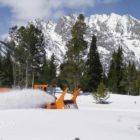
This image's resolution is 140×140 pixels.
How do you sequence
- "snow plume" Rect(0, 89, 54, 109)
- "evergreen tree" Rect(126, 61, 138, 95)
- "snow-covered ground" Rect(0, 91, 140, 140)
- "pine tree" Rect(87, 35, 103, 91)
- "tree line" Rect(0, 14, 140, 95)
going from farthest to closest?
1. "evergreen tree" Rect(126, 61, 138, 95)
2. "pine tree" Rect(87, 35, 103, 91)
3. "tree line" Rect(0, 14, 140, 95)
4. "snow plume" Rect(0, 89, 54, 109)
5. "snow-covered ground" Rect(0, 91, 140, 140)

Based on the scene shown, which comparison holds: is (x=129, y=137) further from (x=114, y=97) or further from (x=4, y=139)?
(x=114, y=97)

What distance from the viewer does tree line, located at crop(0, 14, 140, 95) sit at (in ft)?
191

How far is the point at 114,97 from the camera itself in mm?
50875

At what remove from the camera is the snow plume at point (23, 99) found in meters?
16.9

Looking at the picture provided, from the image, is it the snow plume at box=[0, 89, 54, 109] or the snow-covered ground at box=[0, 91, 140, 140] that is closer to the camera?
the snow-covered ground at box=[0, 91, 140, 140]

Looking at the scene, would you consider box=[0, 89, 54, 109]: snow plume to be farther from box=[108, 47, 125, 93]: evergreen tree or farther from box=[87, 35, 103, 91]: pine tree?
box=[108, 47, 125, 93]: evergreen tree

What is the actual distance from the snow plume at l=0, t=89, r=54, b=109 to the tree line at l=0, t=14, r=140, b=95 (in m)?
24.7

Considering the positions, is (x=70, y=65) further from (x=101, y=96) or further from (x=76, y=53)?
(x=101, y=96)

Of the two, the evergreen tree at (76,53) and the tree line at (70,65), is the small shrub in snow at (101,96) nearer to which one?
the tree line at (70,65)

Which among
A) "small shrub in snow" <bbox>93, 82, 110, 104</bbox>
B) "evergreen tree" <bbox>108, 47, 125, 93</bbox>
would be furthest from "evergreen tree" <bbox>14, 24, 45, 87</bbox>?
"small shrub in snow" <bbox>93, 82, 110, 104</bbox>

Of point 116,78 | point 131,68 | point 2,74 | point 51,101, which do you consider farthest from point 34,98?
point 131,68

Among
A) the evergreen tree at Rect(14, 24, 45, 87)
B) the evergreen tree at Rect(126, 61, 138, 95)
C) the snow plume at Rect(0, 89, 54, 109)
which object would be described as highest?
the evergreen tree at Rect(14, 24, 45, 87)

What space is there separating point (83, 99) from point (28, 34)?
17.6 m

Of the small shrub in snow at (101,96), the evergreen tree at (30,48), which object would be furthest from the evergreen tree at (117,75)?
the small shrub in snow at (101,96)
